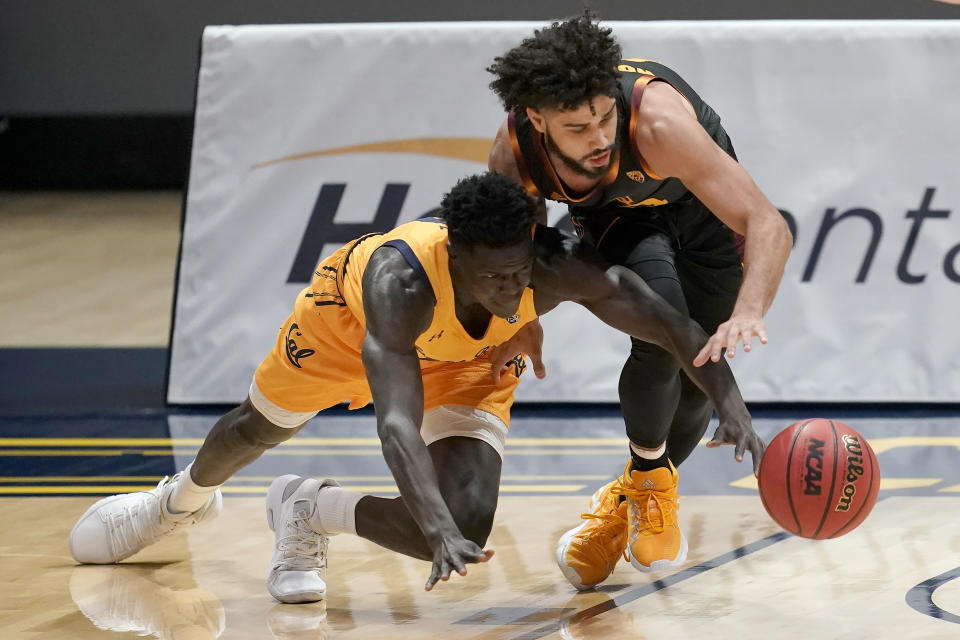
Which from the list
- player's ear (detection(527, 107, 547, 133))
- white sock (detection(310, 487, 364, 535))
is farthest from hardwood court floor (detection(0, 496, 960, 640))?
player's ear (detection(527, 107, 547, 133))

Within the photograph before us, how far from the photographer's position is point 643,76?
374 centimetres

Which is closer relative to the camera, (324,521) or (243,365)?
(324,521)

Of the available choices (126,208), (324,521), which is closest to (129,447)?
(324,521)

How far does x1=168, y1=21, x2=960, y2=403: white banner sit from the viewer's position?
607 centimetres

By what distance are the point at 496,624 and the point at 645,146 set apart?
1349 millimetres

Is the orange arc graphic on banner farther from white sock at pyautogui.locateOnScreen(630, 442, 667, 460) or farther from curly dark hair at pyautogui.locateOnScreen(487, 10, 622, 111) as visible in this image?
curly dark hair at pyautogui.locateOnScreen(487, 10, 622, 111)

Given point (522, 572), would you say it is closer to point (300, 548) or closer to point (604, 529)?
point (604, 529)

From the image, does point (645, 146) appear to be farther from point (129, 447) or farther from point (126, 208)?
point (126, 208)

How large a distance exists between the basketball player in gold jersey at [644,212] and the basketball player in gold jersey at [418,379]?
0.70ft

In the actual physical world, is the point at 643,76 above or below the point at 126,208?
above

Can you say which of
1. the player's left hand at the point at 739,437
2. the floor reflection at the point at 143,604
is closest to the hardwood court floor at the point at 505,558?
the floor reflection at the point at 143,604

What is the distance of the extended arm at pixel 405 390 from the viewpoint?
10.0ft

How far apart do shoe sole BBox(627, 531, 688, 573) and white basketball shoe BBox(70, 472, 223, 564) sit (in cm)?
134

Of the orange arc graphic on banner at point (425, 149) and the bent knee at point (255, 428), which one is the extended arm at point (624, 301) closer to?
the bent knee at point (255, 428)
